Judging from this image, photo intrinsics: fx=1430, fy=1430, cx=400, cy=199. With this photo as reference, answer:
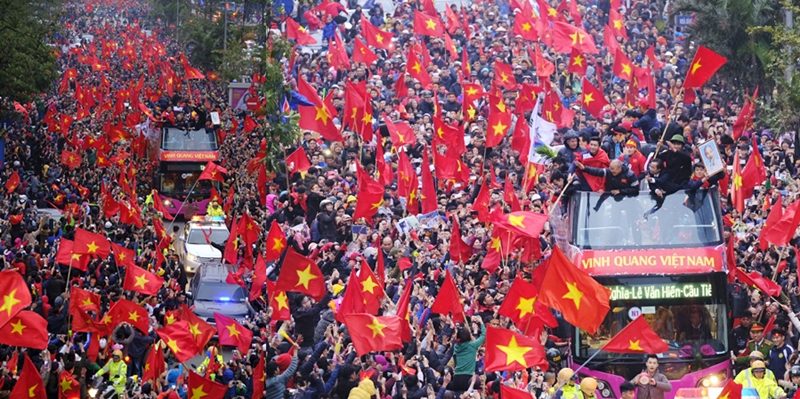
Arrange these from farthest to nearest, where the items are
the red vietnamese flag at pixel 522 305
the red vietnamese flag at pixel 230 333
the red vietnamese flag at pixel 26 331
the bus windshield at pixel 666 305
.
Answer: the red vietnamese flag at pixel 230 333, the red vietnamese flag at pixel 26 331, the red vietnamese flag at pixel 522 305, the bus windshield at pixel 666 305

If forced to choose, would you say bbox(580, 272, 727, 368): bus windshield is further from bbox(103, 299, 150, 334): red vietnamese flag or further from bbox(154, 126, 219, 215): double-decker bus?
bbox(154, 126, 219, 215): double-decker bus

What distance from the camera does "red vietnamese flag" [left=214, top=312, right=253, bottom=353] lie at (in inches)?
704

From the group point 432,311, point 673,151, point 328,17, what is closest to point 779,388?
point 673,151

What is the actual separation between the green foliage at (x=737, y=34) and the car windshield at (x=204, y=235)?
13649mm

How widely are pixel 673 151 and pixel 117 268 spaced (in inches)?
438

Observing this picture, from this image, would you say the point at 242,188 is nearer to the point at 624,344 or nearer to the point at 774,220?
the point at 774,220

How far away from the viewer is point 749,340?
17.2m

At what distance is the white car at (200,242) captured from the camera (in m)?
28.1

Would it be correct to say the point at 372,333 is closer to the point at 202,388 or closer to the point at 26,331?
the point at 202,388

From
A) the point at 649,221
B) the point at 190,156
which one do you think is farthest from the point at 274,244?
the point at 190,156

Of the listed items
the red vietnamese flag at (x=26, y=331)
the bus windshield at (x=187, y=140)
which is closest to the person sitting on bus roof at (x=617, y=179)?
the red vietnamese flag at (x=26, y=331)

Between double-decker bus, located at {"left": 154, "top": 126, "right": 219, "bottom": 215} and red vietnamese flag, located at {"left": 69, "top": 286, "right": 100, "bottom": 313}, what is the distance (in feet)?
60.2

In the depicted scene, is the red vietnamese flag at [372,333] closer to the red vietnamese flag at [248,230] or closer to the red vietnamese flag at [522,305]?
the red vietnamese flag at [522,305]

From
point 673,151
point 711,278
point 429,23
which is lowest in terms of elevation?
point 711,278
